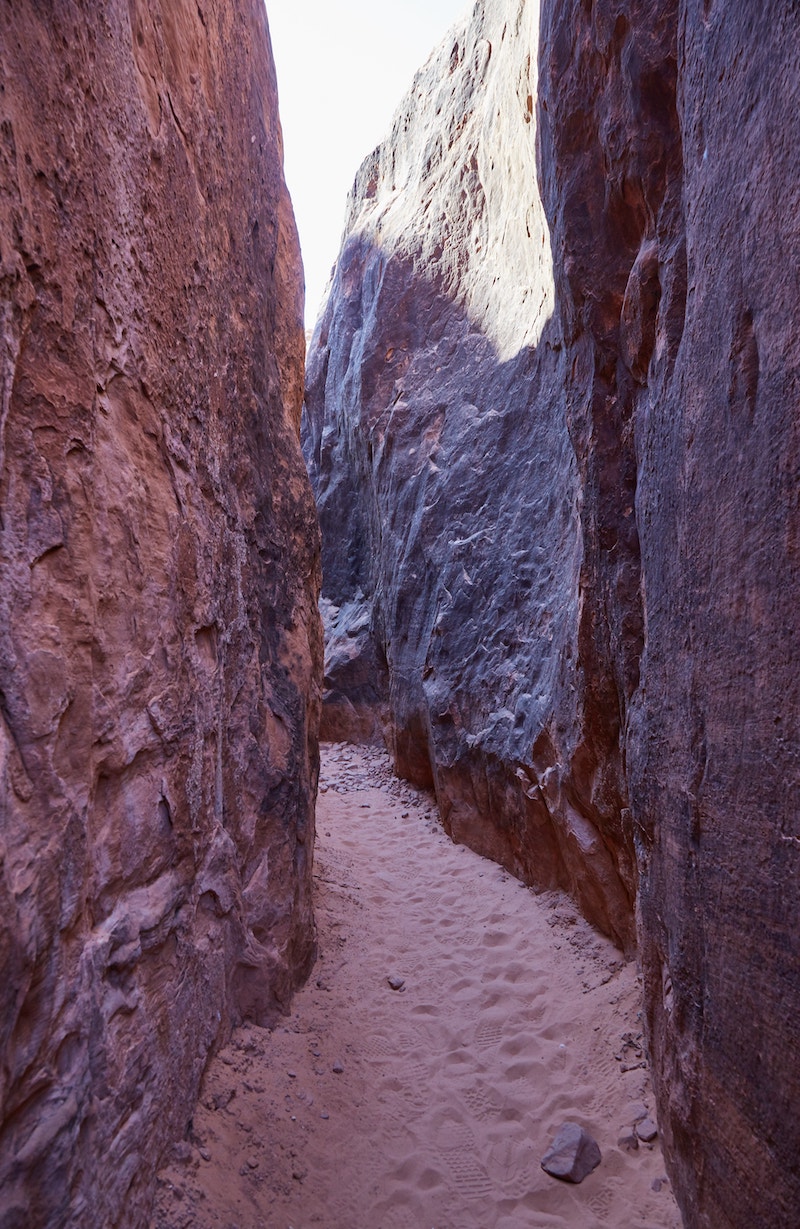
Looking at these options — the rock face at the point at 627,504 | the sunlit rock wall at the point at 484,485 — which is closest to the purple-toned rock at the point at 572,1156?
the rock face at the point at 627,504

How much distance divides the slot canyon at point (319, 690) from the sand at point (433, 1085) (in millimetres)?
18

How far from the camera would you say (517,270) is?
255 inches

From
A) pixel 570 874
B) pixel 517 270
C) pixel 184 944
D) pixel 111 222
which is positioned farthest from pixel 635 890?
pixel 517 270

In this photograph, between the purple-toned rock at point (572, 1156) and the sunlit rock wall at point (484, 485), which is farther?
the sunlit rock wall at point (484, 485)

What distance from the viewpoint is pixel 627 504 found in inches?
143

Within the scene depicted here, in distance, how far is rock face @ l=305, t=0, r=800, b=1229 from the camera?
1.84m

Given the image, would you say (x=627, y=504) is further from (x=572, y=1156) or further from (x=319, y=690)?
(x=572, y=1156)

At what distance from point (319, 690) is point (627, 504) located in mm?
2172

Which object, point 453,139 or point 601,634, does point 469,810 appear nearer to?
point 601,634

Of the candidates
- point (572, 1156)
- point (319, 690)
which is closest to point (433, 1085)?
point (572, 1156)

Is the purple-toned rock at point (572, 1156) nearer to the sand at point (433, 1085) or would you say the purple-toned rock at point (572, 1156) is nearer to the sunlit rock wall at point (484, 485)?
the sand at point (433, 1085)

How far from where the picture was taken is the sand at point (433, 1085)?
258 centimetres

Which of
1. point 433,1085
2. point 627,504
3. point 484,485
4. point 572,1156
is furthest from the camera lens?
point 484,485

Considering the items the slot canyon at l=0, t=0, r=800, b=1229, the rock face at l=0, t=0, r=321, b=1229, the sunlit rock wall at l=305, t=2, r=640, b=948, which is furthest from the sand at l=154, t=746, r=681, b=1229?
the sunlit rock wall at l=305, t=2, r=640, b=948
